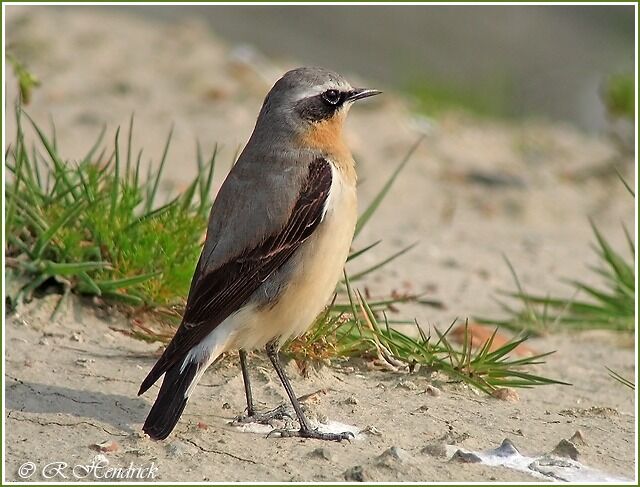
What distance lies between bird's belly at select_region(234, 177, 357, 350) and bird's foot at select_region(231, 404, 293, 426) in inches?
12.7

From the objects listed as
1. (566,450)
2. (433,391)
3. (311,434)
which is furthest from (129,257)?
(566,450)

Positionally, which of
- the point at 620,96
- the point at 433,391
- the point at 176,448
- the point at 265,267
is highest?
the point at 620,96

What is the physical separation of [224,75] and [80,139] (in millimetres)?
2566

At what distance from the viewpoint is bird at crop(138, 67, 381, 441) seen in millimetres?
5066

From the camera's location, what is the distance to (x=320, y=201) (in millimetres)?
5309

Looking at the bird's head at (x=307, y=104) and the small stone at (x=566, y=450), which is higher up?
the bird's head at (x=307, y=104)

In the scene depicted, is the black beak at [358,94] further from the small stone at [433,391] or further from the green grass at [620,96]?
the green grass at [620,96]

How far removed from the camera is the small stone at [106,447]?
15.6ft

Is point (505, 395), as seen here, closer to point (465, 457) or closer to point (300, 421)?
point (465, 457)

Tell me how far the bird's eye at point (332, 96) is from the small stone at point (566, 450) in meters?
2.13

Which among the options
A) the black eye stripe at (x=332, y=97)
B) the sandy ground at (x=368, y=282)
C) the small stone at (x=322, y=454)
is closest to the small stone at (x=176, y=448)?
the sandy ground at (x=368, y=282)

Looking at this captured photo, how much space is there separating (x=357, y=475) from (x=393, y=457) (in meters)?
0.20

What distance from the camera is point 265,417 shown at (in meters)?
5.24

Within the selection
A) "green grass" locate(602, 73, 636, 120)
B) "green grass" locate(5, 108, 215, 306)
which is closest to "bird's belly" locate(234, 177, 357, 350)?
"green grass" locate(5, 108, 215, 306)
